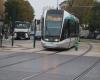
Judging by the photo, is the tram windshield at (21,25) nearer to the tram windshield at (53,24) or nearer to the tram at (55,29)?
the tram at (55,29)

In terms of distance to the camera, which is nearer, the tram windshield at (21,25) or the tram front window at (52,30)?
the tram front window at (52,30)

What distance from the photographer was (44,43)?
1377 inches

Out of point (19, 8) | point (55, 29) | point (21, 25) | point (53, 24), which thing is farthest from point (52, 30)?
point (19, 8)

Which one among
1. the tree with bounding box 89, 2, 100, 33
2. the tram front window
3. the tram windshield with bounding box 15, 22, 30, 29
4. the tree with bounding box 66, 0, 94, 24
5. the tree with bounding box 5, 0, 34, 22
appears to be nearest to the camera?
the tram front window

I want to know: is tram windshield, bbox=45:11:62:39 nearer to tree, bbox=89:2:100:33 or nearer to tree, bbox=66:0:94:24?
tree, bbox=89:2:100:33

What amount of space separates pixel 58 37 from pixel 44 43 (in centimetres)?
127

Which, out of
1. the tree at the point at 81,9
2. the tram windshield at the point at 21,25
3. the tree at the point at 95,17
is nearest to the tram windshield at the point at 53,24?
the tram windshield at the point at 21,25

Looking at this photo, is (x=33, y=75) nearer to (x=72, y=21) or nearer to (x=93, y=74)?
(x=93, y=74)

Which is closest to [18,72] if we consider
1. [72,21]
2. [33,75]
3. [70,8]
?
[33,75]

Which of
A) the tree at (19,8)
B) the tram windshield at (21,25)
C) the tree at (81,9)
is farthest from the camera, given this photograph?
the tree at (19,8)

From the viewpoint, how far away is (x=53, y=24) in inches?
1391

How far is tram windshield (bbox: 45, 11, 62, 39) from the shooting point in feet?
114

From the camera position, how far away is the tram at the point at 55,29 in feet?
114

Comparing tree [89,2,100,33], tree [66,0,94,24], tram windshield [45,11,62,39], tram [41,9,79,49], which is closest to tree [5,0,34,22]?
tree [66,0,94,24]
